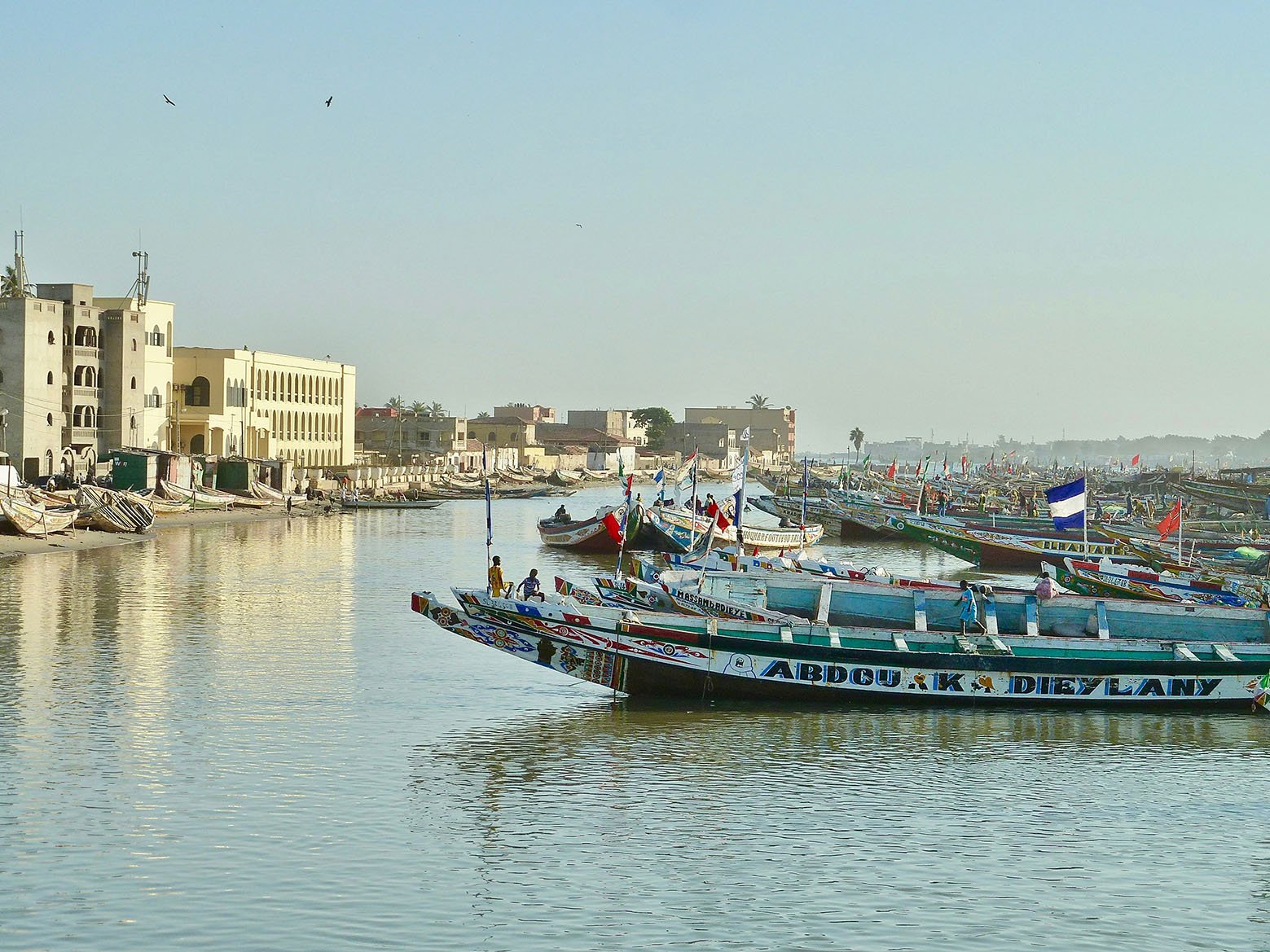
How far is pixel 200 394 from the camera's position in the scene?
306ft

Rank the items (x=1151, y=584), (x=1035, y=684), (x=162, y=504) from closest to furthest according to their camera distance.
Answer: (x=1035, y=684) → (x=1151, y=584) → (x=162, y=504)

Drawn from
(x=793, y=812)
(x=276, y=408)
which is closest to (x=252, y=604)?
(x=793, y=812)

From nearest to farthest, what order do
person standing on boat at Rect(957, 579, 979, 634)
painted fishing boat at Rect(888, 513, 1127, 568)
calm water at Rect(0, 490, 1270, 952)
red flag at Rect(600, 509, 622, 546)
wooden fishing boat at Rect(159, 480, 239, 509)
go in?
calm water at Rect(0, 490, 1270, 952), person standing on boat at Rect(957, 579, 979, 634), painted fishing boat at Rect(888, 513, 1127, 568), red flag at Rect(600, 509, 622, 546), wooden fishing boat at Rect(159, 480, 239, 509)

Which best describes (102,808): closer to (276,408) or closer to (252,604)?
(252,604)

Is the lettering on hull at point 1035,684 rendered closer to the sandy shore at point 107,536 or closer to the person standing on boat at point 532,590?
the person standing on boat at point 532,590

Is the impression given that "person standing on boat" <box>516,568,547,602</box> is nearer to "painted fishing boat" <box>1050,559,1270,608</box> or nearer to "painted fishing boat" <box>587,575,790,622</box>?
"painted fishing boat" <box>587,575,790,622</box>

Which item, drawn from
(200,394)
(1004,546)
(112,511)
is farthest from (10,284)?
(1004,546)

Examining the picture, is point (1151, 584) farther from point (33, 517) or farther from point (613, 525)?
point (33, 517)

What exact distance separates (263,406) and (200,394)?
6.64 metres

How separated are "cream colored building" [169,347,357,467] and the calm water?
211ft

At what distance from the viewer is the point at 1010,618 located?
26047mm

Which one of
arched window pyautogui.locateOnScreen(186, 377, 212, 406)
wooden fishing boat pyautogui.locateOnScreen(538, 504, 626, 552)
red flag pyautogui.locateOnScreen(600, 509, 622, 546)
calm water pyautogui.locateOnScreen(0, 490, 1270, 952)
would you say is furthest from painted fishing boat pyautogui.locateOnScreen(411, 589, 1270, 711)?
arched window pyautogui.locateOnScreen(186, 377, 212, 406)

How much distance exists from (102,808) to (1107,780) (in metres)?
12.7

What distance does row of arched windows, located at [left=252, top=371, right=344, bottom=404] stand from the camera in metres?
99.4
